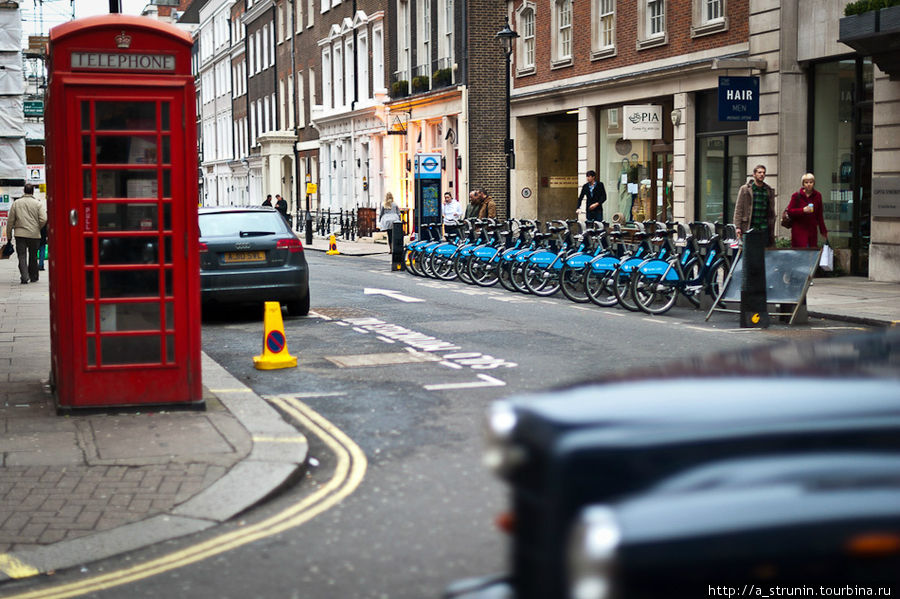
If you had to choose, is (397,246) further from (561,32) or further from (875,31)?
(875,31)

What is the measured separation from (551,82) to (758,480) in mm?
31104

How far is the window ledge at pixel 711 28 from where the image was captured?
24156mm

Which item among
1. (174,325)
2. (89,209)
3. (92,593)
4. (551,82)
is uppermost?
(551,82)

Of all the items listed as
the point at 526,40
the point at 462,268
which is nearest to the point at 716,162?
the point at 462,268

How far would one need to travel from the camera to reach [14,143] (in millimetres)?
17156

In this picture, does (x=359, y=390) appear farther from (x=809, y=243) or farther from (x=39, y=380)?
(x=809, y=243)

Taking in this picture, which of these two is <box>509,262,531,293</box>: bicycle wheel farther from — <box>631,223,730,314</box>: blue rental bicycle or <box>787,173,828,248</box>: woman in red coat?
<box>787,173,828,248</box>: woman in red coat

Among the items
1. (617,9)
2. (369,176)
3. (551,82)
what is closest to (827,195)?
(617,9)

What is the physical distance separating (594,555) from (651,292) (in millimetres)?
14327

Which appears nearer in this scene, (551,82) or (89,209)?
(89,209)

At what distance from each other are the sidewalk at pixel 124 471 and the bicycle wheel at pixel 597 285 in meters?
8.49

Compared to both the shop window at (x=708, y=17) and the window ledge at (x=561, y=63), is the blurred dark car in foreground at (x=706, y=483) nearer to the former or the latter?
the shop window at (x=708, y=17)

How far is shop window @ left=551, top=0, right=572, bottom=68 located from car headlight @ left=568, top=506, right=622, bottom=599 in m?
30.2

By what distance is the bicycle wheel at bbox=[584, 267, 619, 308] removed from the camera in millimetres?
17359
